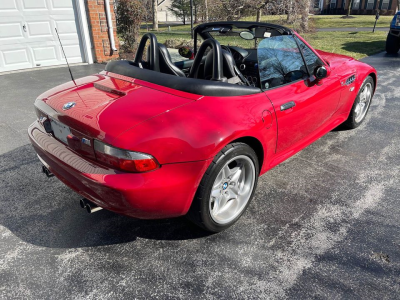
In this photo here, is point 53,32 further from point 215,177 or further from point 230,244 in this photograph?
point 230,244

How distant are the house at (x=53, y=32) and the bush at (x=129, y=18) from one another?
5.23ft

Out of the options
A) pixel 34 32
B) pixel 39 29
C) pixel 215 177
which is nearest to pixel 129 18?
pixel 39 29

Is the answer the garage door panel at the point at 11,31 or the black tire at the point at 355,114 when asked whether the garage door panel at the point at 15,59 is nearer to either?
the garage door panel at the point at 11,31

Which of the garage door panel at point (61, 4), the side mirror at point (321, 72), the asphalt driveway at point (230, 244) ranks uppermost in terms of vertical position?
the garage door panel at point (61, 4)

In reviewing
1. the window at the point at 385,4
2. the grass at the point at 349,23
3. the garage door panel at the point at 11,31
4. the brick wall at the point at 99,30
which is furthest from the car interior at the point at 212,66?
the window at the point at 385,4

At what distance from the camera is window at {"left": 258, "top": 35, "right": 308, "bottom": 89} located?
2.90 m

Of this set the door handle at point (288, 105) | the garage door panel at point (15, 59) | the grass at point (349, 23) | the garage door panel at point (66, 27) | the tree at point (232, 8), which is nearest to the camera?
the door handle at point (288, 105)

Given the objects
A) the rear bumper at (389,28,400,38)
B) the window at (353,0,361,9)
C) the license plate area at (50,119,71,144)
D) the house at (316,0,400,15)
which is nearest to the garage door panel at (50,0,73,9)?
the license plate area at (50,119,71,144)

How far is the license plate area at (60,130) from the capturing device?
7.89ft

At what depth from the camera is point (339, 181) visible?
132 inches

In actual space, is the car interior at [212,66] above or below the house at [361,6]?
above

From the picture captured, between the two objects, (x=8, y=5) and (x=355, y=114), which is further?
(x=8, y=5)

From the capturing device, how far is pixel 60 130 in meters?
2.48

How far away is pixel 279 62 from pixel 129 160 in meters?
1.80
